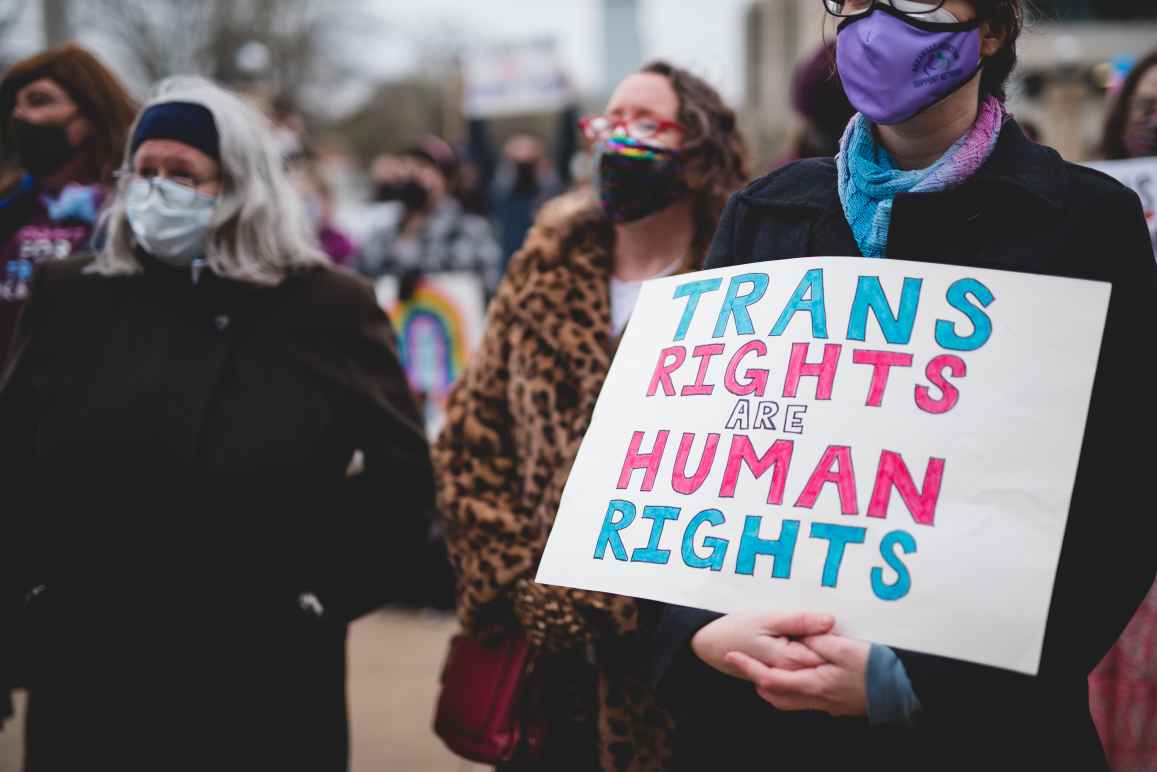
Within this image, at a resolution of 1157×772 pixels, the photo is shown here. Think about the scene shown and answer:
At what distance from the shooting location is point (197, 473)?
2.43 metres

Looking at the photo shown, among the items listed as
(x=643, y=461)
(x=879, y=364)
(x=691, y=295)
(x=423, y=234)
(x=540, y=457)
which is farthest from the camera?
(x=423, y=234)

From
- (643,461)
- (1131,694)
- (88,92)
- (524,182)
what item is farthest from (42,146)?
(524,182)

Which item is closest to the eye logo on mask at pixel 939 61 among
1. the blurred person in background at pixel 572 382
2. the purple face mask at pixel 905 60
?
the purple face mask at pixel 905 60

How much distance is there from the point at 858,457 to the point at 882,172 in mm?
469

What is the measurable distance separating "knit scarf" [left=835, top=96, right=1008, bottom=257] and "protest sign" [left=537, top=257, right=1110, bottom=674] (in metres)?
0.13

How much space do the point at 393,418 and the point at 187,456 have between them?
20.1 inches

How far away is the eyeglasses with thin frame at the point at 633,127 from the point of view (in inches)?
99.5

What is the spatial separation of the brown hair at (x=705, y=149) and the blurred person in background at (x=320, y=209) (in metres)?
4.14

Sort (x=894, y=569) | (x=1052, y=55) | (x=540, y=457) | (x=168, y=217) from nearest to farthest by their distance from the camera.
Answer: (x=894, y=569), (x=540, y=457), (x=168, y=217), (x=1052, y=55)

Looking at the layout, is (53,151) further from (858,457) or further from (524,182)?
(524,182)

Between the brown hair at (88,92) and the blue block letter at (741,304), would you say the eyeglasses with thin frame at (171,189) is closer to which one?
the brown hair at (88,92)

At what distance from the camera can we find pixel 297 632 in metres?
2.54

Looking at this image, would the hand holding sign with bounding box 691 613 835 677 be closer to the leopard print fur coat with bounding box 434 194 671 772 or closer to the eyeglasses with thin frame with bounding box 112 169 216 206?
the leopard print fur coat with bounding box 434 194 671 772

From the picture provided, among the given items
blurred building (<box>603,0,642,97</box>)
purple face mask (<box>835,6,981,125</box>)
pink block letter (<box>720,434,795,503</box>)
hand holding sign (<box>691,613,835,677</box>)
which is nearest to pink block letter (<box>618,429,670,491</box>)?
pink block letter (<box>720,434,795,503</box>)
